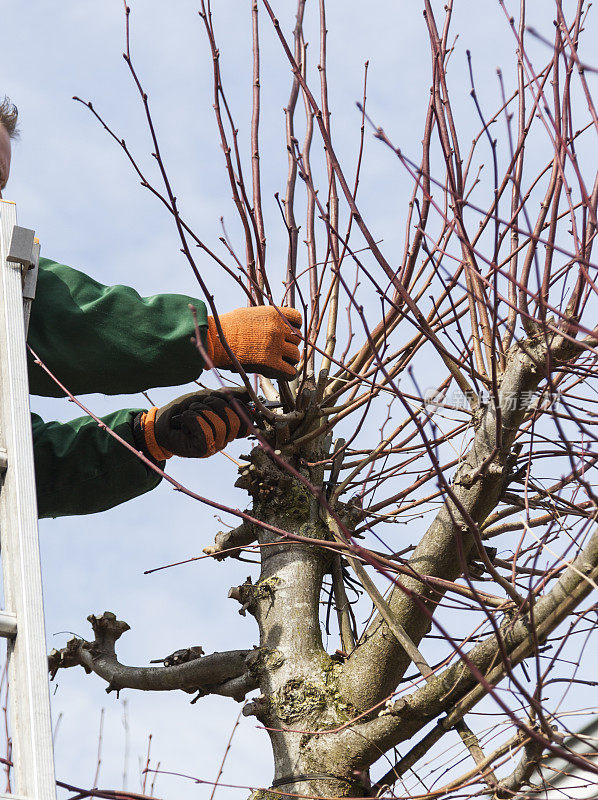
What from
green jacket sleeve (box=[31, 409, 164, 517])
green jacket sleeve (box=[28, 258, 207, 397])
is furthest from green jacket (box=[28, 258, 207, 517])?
green jacket sleeve (box=[31, 409, 164, 517])

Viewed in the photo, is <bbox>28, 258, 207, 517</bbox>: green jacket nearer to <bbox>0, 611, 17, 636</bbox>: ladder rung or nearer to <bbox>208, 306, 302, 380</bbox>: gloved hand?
<bbox>208, 306, 302, 380</bbox>: gloved hand

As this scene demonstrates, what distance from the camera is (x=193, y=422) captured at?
2.79m

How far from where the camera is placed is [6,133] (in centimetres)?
288

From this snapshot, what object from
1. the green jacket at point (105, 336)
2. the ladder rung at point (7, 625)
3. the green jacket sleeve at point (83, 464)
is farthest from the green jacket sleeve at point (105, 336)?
the ladder rung at point (7, 625)

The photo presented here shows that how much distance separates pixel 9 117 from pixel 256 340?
45.7 inches

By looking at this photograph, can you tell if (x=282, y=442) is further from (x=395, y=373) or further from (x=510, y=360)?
(x=510, y=360)

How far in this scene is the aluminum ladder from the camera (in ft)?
5.15

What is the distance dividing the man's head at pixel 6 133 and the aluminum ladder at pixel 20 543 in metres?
0.64

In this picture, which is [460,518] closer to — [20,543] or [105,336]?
[105,336]

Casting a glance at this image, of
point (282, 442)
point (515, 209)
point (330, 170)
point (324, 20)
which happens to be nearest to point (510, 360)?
point (515, 209)

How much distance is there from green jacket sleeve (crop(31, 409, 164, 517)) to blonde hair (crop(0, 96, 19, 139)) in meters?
0.95

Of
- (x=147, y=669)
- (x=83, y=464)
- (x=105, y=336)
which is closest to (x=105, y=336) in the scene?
(x=105, y=336)

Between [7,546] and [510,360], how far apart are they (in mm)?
1358

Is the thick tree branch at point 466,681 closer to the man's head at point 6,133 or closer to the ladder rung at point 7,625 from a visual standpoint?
the ladder rung at point 7,625
